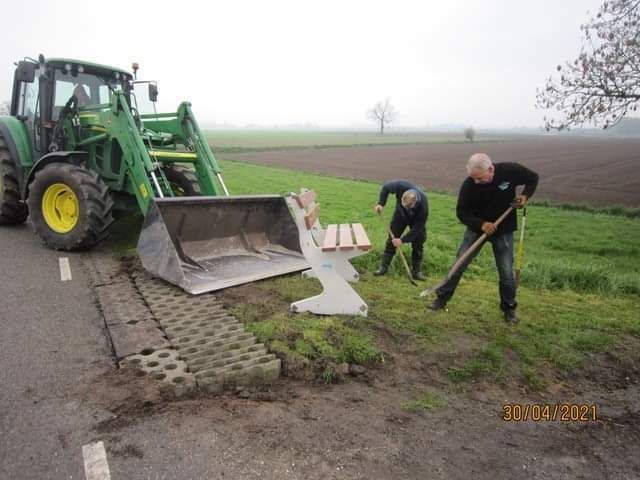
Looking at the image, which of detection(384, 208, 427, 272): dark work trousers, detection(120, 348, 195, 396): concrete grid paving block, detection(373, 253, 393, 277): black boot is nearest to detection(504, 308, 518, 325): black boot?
detection(384, 208, 427, 272): dark work trousers

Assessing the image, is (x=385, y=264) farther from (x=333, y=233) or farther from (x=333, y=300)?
(x=333, y=300)

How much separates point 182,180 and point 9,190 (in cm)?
293

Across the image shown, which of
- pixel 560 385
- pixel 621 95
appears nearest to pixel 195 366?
pixel 560 385

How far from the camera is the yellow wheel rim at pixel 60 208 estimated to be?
6.88m

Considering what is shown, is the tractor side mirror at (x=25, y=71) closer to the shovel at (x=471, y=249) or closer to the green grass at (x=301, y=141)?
the shovel at (x=471, y=249)

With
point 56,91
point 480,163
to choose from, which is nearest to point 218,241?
point 480,163

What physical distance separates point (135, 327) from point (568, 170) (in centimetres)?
2968

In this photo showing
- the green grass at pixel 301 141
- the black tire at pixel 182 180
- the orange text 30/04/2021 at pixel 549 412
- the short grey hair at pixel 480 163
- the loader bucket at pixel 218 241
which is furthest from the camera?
the green grass at pixel 301 141

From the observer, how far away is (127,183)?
21.9ft

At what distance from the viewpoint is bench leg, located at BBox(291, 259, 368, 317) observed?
4645 mm

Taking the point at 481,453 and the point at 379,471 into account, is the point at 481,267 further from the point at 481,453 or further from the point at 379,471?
the point at 379,471

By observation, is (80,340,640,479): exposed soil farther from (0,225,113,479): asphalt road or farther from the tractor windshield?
the tractor windshield

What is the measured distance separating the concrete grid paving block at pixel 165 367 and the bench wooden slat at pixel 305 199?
1.77m

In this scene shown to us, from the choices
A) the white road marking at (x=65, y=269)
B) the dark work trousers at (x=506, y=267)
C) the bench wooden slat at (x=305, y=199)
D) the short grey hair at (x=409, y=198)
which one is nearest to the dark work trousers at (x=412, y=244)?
the short grey hair at (x=409, y=198)
